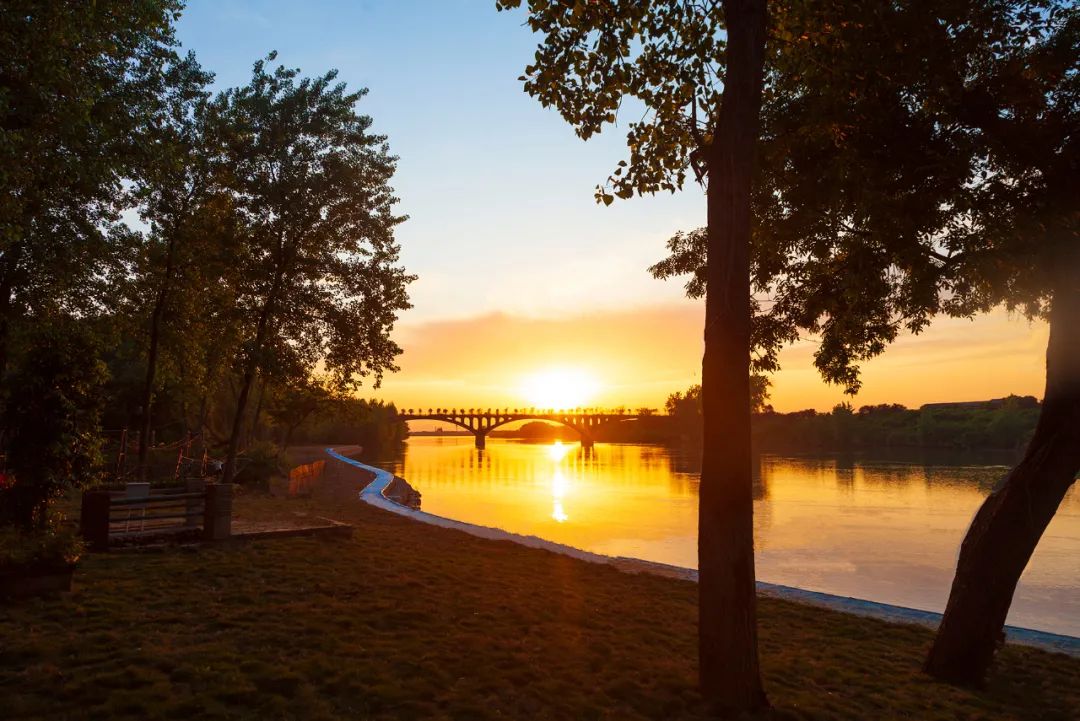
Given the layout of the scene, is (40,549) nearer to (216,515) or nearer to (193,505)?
(216,515)

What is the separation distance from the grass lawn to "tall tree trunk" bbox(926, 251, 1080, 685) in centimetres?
43

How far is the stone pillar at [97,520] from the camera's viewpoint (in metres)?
11.0

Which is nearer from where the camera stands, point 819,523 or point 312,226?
point 312,226

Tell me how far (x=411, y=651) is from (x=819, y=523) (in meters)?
24.2

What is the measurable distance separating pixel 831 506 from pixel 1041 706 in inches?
1116

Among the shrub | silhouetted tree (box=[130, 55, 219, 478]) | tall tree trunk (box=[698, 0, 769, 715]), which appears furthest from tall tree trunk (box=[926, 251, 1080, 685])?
silhouetted tree (box=[130, 55, 219, 478])

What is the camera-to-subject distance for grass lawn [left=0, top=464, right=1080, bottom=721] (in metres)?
5.61

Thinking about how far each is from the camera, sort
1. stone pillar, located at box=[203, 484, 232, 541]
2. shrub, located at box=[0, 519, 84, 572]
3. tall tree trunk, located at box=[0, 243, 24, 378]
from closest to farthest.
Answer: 1. shrub, located at box=[0, 519, 84, 572]
2. stone pillar, located at box=[203, 484, 232, 541]
3. tall tree trunk, located at box=[0, 243, 24, 378]

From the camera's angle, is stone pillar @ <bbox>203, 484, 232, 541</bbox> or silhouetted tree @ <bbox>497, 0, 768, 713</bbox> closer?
silhouetted tree @ <bbox>497, 0, 768, 713</bbox>

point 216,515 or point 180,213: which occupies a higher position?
point 180,213

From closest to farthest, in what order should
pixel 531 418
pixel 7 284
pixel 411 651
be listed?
pixel 411 651 → pixel 7 284 → pixel 531 418

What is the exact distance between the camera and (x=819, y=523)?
2728 centimetres

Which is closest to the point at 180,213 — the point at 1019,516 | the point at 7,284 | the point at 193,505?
the point at 7,284

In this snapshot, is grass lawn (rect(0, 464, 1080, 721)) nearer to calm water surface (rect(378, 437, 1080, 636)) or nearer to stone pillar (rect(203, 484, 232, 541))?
stone pillar (rect(203, 484, 232, 541))
